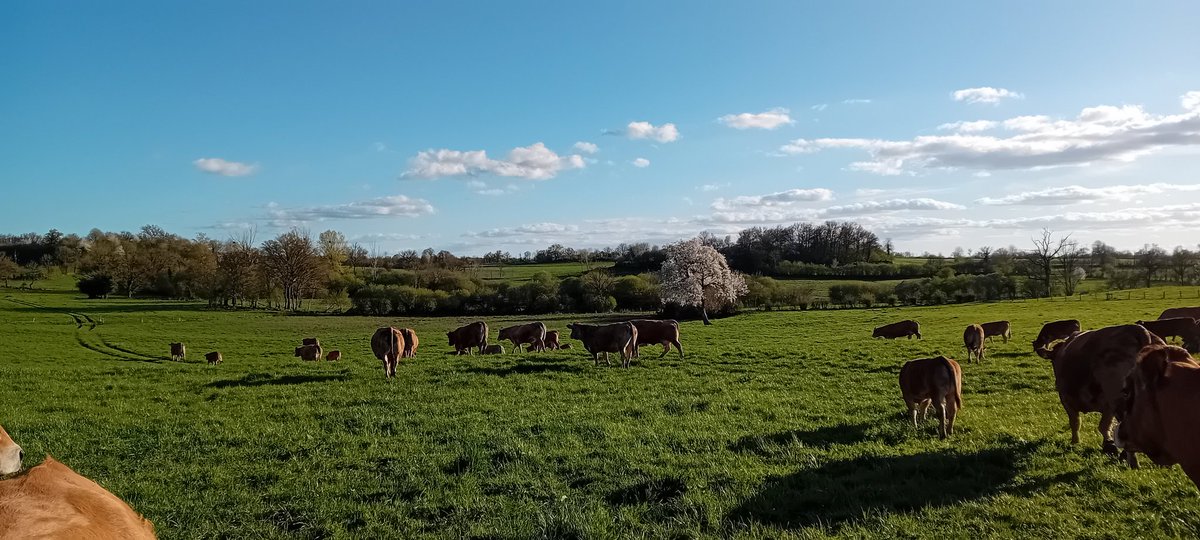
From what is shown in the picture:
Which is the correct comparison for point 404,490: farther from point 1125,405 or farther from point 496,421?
point 1125,405

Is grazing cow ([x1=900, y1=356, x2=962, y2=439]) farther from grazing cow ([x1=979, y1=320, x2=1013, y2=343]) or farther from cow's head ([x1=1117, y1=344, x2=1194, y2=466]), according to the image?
grazing cow ([x1=979, y1=320, x2=1013, y2=343])

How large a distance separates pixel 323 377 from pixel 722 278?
49.7 metres

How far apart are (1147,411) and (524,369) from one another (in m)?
15.9

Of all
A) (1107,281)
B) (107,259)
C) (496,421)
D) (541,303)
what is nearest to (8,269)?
(107,259)

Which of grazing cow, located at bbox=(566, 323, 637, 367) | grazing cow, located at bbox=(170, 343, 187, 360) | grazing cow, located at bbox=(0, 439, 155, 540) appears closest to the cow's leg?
grazing cow, located at bbox=(0, 439, 155, 540)

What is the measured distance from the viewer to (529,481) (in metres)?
7.71

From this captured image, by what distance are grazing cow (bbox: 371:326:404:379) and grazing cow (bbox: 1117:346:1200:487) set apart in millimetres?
17162

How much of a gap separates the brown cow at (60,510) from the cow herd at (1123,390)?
7.23 m

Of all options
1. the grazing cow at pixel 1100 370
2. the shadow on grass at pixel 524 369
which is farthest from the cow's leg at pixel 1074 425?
the shadow on grass at pixel 524 369

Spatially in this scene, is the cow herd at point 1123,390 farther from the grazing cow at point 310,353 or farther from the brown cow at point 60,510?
the grazing cow at point 310,353

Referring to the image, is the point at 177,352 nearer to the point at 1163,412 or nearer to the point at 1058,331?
the point at 1163,412

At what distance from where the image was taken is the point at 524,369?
19.2m

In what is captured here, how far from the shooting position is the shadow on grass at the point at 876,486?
6.38 metres

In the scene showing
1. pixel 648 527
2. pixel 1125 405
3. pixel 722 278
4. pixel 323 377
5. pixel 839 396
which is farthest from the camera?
pixel 722 278
